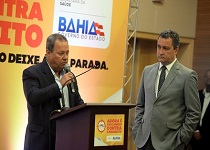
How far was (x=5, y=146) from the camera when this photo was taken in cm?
418

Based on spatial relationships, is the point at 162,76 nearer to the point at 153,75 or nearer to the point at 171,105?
the point at 153,75

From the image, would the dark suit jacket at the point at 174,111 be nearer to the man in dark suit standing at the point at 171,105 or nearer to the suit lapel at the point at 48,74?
the man in dark suit standing at the point at 171,105

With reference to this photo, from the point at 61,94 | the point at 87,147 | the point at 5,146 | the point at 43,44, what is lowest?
the point at 5,146

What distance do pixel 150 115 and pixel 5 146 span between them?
5.53 feet

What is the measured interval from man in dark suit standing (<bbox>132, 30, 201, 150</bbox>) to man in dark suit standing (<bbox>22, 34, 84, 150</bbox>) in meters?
0.71

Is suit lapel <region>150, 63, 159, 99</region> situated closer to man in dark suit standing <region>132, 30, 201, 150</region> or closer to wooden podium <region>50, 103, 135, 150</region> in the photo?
man in dark suit standing <region>132, 30, 201, 150</region>

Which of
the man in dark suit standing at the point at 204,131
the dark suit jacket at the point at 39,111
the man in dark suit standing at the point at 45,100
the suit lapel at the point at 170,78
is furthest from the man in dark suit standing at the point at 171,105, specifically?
Answer: the man in dark suit standing at the point at 204,131

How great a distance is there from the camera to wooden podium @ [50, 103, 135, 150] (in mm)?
2162

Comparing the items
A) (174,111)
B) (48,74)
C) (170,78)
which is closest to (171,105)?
(174,111)

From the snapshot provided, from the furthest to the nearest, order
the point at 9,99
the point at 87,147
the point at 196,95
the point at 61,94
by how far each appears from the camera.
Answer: the point at 9,99
the point at 196,95
the point at 61,94
the point at 87,147

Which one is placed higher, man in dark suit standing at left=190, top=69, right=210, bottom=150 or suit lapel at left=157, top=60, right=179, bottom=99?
suit lapel at left=157, top=60, right=179, bottom=99

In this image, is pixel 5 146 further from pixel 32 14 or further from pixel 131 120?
pixel 131 120

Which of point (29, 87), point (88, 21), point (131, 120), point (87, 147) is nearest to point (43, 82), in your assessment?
point (29, 87)

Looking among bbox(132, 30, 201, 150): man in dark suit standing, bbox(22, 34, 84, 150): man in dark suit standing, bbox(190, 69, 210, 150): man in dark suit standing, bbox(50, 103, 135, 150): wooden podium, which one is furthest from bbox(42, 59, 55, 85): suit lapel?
bbox(190, 69, 210, 150): man in dark suit standing
